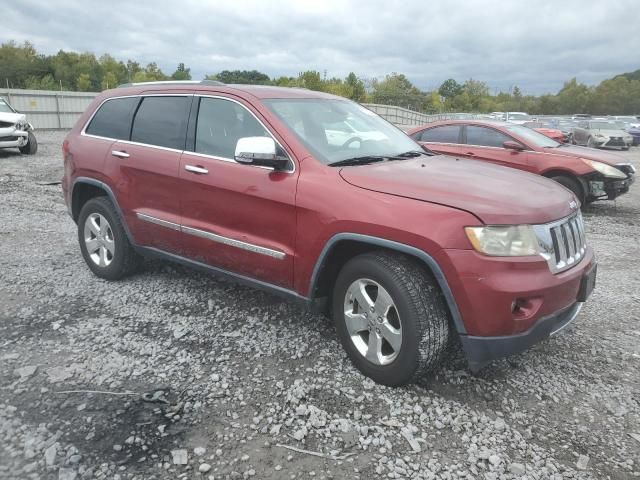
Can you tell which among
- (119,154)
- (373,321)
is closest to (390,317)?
(373,321)

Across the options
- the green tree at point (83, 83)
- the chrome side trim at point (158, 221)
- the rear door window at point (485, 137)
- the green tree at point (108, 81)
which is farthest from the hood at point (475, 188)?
the green tree at point (83, 83)

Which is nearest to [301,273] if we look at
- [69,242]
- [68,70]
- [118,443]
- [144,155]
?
[118,443]

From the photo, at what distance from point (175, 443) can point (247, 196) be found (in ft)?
5.44

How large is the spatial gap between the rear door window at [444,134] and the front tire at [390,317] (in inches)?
268

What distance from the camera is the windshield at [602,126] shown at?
24.3 meters

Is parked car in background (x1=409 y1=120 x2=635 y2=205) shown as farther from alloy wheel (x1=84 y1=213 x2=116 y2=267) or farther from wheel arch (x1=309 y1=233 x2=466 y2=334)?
alloy wheel (x1=84 y1=213 x2=116 y2=267)

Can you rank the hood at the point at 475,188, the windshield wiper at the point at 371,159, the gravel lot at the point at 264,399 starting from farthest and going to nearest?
1. the windshield wiper at the point at 371,159
2. the hood at the point at 475,188
3. the gravel lot at the point at 264,399

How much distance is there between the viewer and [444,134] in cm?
944

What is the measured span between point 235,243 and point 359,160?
1055 millimetres

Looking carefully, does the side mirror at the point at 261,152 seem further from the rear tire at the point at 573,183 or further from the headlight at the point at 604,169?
Result: the headlight at the point at 604,169

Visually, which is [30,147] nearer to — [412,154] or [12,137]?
[12,137]

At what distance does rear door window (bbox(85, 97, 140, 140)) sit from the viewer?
4684mm

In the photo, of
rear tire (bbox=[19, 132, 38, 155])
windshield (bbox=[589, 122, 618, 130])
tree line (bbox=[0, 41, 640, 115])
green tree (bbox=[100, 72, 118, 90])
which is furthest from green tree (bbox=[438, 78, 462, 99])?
rear tire (bbox=[19, 132, 38, 155])

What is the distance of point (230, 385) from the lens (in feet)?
10.5
